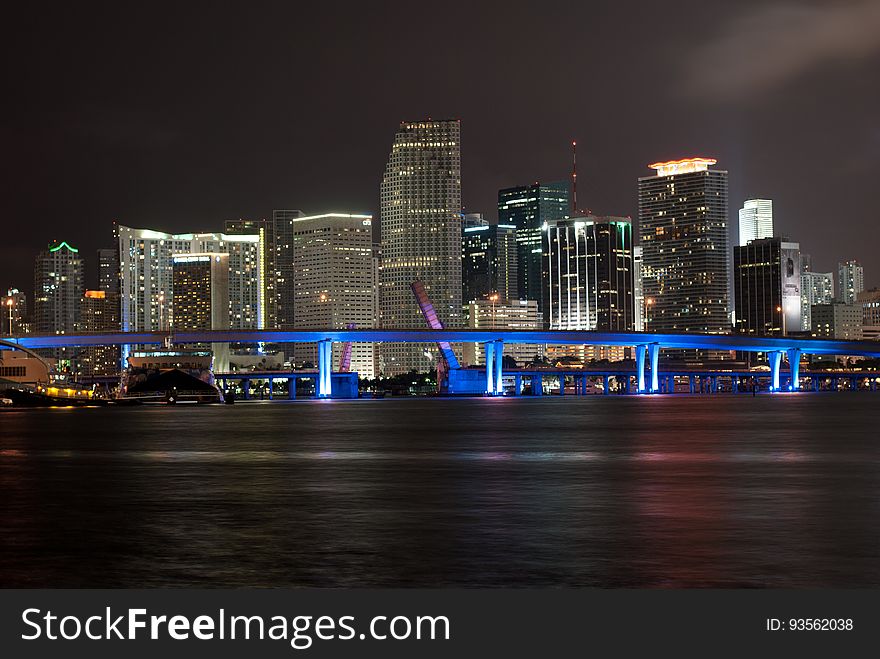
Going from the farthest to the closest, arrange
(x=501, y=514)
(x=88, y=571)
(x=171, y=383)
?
(x=171, y=383)
(x=501, y=514)
(x=88, y=571)

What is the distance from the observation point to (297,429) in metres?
80.0

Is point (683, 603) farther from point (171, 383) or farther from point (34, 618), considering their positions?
point (171, 383)

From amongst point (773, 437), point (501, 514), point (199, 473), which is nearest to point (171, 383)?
point (773, 437)

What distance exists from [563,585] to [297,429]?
208ft

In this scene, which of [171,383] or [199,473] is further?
[171,383]

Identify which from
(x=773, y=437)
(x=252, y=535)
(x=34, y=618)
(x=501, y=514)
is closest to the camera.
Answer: (x=34, y=618)

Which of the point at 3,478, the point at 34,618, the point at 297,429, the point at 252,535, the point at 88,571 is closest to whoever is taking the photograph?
the point at 34,618

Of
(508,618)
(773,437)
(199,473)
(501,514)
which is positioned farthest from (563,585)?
(773,437)

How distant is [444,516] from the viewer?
1056 inches

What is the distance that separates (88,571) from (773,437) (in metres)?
51.4

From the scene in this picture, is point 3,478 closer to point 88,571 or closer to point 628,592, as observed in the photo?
point 88,571

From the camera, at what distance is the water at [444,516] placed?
743 inches

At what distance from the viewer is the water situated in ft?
61.9

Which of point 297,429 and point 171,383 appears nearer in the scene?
point 297,429
